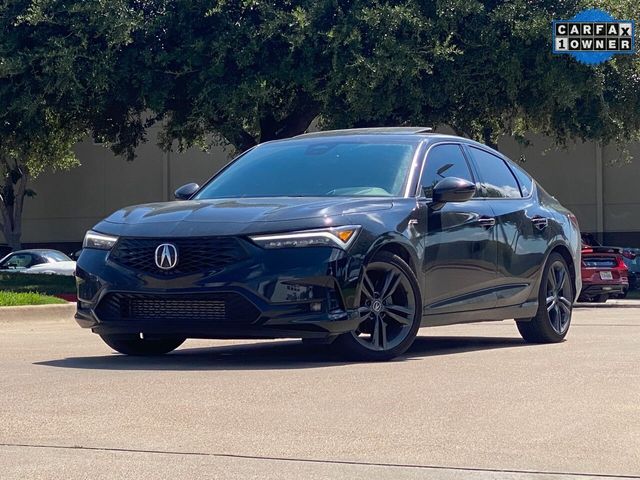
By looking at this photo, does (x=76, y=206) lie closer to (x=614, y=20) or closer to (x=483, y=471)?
(x=614, y=20)

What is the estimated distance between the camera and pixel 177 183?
48.6 m

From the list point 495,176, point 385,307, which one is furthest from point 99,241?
point 495,176

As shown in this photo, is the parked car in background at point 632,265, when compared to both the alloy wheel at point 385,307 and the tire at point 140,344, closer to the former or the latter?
the tire at point 140,344

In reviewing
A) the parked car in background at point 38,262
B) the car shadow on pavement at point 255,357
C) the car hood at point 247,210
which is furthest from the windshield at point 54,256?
the car hood at point 247,210

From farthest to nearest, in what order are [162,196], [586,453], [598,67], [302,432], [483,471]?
[162,196] < [598,67] < [302,432] < [586,453] < [483,471]

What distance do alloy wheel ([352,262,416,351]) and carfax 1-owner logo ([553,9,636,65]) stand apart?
1724 centimetres

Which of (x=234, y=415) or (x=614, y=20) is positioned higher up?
(x=614, y=20)

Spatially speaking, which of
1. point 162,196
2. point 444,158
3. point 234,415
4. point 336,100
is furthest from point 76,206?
point 234,415

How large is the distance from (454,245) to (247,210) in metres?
1.72

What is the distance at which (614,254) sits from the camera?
1087 inches

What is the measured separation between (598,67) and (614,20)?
46.0 inches

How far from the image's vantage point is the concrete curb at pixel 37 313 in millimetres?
14838

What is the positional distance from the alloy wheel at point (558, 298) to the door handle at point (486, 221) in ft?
3.33

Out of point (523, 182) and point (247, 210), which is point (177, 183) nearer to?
point (523, 182)
